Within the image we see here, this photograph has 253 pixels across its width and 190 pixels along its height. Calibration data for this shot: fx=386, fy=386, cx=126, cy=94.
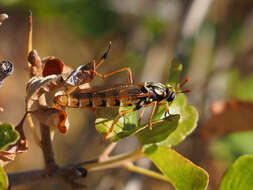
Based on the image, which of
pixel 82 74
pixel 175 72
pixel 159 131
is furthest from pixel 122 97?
pixel 82 74

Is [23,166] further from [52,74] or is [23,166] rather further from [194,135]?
[52,74]

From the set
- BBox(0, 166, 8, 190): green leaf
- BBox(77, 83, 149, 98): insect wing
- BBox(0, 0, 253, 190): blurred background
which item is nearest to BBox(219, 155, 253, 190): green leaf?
BBox(77, 83, 149, 98): insect wing

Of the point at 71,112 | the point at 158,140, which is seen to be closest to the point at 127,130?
the point at 158,140

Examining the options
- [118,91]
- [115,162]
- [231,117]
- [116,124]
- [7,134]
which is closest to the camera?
[7,134]

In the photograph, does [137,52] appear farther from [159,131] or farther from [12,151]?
[12,151]

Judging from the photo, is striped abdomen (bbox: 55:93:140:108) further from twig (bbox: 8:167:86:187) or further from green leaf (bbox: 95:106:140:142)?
twig (bbox: 8:167:86:187)

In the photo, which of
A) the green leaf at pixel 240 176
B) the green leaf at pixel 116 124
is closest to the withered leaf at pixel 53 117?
the green leaf at pixel 116 124

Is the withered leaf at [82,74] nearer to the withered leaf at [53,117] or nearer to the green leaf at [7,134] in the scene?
the withered leaf at [53,117]
